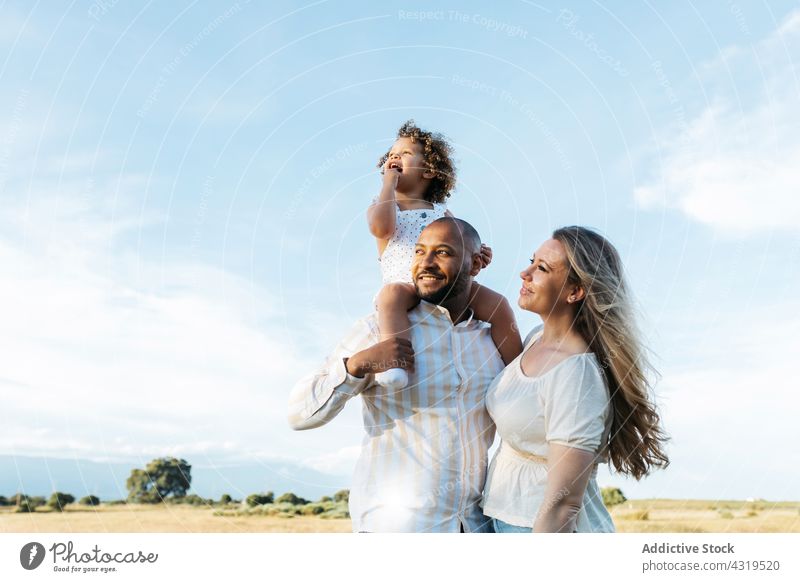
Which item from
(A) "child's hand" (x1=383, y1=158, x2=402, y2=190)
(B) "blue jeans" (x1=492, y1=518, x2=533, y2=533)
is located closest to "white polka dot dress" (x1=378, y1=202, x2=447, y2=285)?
(A) "child's hand" (x1=383, y1=158, x2=402, y2=190)

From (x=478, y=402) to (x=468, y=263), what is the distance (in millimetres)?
Answer: 1135

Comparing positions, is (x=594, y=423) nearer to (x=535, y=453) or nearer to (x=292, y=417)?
(x=535, y=453)

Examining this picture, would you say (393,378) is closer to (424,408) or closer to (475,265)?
(424,408)

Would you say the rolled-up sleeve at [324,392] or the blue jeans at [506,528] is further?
the rolled-up sleeve at [324,392]

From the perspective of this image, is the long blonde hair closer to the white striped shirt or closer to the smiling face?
the smiling face

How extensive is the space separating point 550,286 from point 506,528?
1.85m

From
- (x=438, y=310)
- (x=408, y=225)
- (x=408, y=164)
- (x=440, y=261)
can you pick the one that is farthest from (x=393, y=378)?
(x=408, y=164)

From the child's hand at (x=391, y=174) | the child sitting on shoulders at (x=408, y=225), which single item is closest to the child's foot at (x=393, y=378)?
the child sitting on shoulders at (x=408, y=225)

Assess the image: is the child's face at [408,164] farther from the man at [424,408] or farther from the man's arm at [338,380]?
the man's arm at [338,380]

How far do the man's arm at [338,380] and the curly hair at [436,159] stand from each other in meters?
3.08

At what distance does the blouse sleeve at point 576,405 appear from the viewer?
5.71 m

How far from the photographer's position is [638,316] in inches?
258

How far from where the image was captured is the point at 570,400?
19.0 feet
